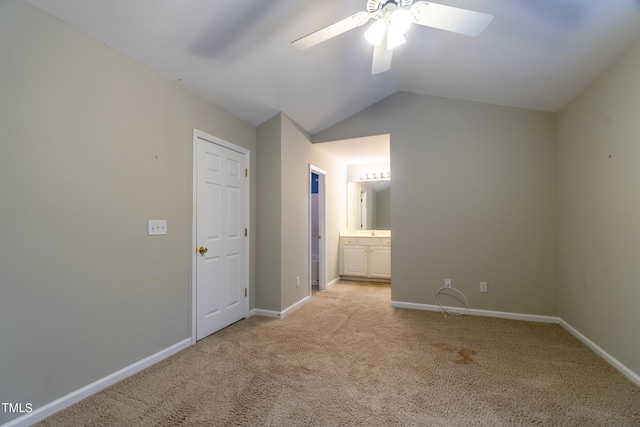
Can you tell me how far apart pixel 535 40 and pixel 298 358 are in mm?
3124

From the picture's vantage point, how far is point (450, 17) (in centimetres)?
153

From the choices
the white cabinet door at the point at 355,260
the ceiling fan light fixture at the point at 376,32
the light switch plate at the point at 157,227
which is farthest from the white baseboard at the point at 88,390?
the white cabinet door at the point at 355,260

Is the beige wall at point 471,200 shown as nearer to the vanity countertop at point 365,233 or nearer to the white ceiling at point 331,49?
the white ceiling at point 331,49

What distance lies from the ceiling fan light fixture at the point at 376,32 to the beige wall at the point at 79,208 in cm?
174

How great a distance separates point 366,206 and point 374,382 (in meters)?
3.91

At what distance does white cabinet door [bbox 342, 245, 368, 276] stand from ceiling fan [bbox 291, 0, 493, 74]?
3867mm

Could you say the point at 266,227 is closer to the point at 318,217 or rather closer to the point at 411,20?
the point at 318,217

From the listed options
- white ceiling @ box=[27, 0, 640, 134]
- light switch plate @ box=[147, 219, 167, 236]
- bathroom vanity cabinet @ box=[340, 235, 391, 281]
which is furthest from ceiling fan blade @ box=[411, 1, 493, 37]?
bathroom vanity cabinet @ box=[340, 235, 391, 281]

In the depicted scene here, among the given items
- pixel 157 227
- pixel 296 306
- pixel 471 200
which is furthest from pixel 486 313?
pixel 157 227

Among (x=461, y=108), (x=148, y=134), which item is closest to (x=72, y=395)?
(x=148, y=134)

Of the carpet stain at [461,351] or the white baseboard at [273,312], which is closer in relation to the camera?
the carpet stain at [461,351]

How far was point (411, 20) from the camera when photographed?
5.24 ft

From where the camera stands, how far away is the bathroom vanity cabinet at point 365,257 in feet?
16.6

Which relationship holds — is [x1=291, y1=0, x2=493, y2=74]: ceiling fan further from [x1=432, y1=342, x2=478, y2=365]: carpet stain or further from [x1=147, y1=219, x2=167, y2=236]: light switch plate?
[x1=432, y1=342, x2=478, y2=365]: carpet stain
